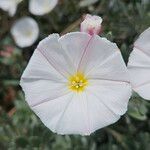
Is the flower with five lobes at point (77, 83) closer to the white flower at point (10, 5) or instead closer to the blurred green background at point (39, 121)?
the blurred green background at point (39, 121)

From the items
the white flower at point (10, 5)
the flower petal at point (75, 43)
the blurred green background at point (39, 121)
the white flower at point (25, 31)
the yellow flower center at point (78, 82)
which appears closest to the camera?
the flower petal at point (75, 43)

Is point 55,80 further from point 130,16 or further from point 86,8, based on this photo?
point 86,8

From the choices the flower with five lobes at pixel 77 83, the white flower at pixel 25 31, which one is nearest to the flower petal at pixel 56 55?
the flower with five lobes at pixel 77 83

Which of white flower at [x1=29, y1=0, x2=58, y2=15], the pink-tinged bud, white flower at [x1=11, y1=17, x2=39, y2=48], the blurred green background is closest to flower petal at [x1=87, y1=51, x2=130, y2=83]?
the pink-tinged bud

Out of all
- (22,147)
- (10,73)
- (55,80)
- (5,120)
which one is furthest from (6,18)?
(55,80)

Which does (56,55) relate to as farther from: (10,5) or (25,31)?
(25,31)

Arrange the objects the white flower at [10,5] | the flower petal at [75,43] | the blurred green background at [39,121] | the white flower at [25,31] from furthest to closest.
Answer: the white flower at [25,31], the white flower at [10,5], the blurred green background at [39,121], the flower petal at [75,43]

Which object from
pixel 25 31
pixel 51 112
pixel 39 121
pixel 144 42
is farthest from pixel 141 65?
pixel 25 31
